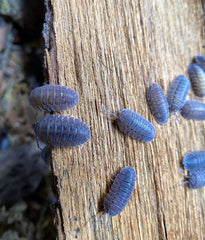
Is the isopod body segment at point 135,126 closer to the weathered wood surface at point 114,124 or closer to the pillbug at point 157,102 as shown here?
the weathered wood surface at point 114,124

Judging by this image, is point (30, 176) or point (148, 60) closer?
point (148, 60)

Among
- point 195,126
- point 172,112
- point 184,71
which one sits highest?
point 184,71

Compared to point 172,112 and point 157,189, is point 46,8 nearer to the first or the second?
point 172,112

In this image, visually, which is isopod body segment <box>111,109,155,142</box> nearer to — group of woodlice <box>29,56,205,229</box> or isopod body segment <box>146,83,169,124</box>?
group of woodlice <box>29,56,205,229</box>

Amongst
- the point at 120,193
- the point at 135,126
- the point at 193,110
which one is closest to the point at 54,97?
the point at 135,126

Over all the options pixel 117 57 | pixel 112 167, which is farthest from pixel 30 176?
pixel 117 57

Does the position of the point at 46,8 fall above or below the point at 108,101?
above

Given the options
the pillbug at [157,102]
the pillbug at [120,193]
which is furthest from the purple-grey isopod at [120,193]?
the pillbug at [157,102]
